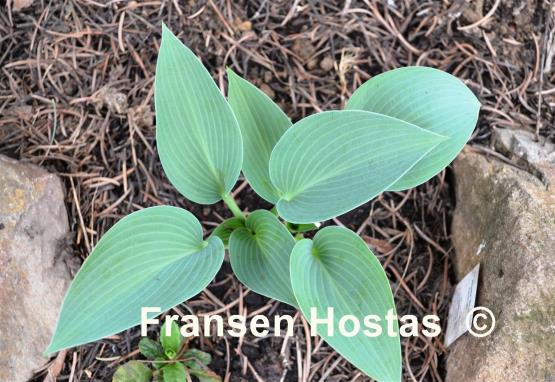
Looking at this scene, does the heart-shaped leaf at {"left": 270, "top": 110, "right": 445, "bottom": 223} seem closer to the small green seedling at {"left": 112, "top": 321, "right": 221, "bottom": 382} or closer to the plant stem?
the plant stem

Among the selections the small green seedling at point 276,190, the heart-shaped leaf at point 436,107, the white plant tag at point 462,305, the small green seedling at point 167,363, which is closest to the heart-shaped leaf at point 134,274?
the small green seedling at point 276,190

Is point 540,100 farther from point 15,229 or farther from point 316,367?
point 15,229

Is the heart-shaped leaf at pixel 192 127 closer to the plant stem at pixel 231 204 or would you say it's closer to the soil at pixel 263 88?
the plant stem at pixel 231 204

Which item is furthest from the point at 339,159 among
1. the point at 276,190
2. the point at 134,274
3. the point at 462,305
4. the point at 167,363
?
Result: the point at 167,363

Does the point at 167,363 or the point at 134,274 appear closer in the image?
the point at 134,274

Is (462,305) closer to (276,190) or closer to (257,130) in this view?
(276,190)

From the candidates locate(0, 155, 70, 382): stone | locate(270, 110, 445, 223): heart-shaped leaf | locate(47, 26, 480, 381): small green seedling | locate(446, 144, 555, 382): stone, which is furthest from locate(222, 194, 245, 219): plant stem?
locate(446, 144, 555, 382): stone
